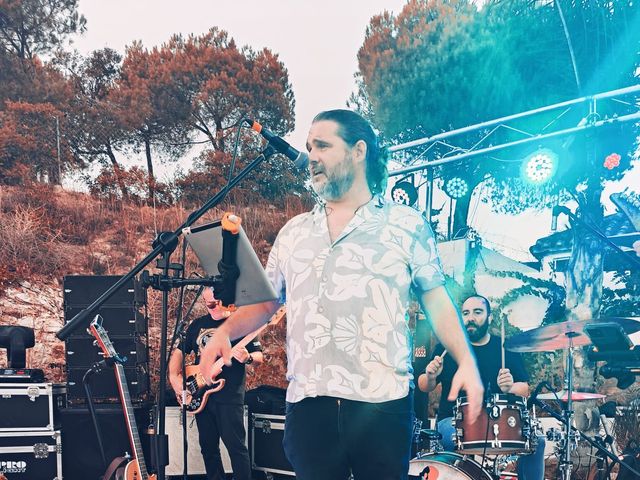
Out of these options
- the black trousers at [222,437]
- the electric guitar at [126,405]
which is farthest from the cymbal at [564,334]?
the electric guitar at [126,405]

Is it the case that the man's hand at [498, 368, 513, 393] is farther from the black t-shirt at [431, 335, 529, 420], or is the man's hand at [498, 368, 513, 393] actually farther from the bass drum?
the bass drum

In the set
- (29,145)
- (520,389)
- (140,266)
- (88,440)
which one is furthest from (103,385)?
(520,389)

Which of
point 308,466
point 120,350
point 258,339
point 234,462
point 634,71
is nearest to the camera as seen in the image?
point 308,466

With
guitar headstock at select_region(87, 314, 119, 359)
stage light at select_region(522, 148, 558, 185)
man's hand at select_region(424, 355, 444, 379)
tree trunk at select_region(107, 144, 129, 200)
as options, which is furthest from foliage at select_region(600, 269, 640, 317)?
tree trunk at select_region(107, 144, 129, 200)

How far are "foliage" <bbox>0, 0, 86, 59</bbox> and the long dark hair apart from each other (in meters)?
4.40

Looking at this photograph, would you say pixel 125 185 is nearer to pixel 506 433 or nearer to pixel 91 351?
pixel 91 351

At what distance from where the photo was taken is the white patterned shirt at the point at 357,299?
206 cm

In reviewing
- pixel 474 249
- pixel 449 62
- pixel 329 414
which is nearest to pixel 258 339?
pixel 474 249

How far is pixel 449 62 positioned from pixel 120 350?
330cm

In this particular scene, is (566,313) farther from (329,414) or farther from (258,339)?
(329,414)

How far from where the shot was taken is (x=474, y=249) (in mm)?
5027

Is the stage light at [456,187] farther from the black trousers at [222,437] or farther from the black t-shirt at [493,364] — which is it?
the black trousers at [222,437]

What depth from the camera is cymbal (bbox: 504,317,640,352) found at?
14.0 feet

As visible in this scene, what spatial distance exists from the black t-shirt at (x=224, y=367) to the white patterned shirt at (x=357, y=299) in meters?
2.75
